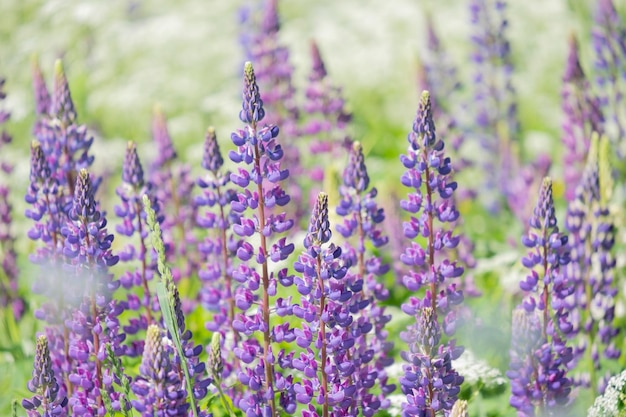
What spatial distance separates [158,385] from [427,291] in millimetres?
1048

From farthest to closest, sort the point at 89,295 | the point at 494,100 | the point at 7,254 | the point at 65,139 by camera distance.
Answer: the point at 494,100
the point at 7,254
the point at 65,139
the point at 89,295

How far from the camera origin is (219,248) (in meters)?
4.10

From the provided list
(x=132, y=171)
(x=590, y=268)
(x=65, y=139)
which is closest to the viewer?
(x=132, y=171)

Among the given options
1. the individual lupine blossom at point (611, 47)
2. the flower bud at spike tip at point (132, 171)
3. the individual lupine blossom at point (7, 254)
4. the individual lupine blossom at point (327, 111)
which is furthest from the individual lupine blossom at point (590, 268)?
the individual lupine blossom at point (7, 254)

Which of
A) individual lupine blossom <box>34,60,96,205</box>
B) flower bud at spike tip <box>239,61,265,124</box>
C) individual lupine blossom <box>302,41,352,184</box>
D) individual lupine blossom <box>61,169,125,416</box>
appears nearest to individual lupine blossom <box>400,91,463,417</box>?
flower bud at spike tip <box>239,61,265,124</box>

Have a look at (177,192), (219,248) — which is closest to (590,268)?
(219,248)

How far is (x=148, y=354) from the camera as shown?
3.11m

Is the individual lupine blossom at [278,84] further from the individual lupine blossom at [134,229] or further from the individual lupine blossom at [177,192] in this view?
the individual lupine blossom at [134,229]

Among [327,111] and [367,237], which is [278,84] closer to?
[327,111]

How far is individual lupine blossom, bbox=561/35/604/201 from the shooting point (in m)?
5.96

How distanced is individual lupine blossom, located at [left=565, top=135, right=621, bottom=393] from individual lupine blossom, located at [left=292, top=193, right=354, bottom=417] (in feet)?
5.16

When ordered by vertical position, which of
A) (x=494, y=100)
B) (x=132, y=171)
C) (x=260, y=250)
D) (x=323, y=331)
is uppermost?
(x=494, y=100)

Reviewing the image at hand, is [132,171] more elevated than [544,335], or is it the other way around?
[132,171]

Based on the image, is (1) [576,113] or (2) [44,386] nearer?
(2) [44,386]
